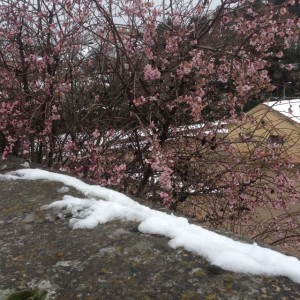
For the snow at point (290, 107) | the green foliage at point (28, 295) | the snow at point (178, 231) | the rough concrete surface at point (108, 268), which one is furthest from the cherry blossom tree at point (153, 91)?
the green foliage at point (28, 295)

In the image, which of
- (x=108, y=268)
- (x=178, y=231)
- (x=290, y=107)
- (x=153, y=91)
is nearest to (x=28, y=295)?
(x=108, y=268)

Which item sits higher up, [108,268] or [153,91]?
[153,91]

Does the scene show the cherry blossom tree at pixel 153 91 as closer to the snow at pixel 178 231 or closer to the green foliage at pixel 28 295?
the snow at pixel 178 231

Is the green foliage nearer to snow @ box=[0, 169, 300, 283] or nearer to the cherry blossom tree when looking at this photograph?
snow @ box=[0, 169, 300, 283]

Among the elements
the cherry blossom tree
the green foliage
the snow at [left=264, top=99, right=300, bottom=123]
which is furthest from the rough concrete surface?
the snow at [left=264, top=99, right=300, bottom=123]

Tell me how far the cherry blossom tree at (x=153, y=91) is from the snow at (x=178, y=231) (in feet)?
6.00

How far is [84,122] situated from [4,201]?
2.23m

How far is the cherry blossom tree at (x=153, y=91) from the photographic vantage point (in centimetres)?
422

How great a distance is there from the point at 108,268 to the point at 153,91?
3096 mm

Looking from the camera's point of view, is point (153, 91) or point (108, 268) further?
point (153, 91)

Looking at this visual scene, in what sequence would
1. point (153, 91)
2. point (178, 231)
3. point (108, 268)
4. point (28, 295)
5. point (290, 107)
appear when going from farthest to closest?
point (290, 107) < point (153, 91) < point (178, 231) < point (108, 268) < point (28, 295)

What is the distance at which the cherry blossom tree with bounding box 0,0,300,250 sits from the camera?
4223mm

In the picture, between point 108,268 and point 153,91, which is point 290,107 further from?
point 108,268

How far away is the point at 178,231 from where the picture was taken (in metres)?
1.73
